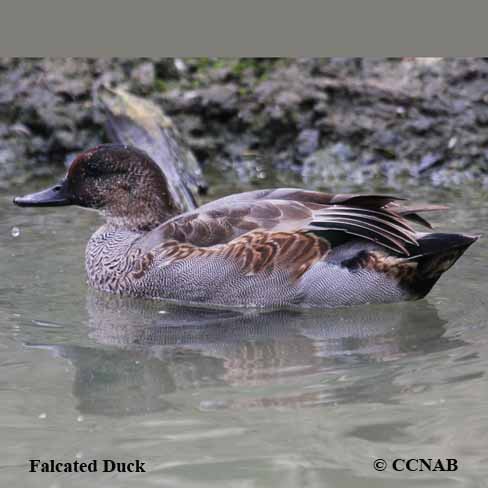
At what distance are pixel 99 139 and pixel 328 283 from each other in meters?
5.92

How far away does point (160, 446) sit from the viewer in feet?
15.2

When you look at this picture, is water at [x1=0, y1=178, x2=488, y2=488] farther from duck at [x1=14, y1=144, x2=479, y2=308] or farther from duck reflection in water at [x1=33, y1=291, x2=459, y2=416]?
duck at [x1=14, y1=144, x2=479, y2=308]

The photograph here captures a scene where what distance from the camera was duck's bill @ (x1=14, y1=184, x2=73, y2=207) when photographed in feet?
26.0

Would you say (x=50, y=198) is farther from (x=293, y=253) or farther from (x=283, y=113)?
(x=283, y=113)

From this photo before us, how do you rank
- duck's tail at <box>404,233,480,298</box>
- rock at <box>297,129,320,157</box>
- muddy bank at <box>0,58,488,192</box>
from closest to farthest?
duck's tail at <box>404,233,480,298</box>
muddy bank at <box>0,58,488,192</box>
rock at <box>297,129,320,157</box>

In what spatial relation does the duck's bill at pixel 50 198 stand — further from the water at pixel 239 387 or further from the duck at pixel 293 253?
the duck at pixel 293 253

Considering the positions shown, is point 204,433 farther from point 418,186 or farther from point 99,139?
point 99,139

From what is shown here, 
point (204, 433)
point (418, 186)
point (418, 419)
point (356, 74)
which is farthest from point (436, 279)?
point (356, 74)

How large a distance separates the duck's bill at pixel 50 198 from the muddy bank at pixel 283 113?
10.9 ft

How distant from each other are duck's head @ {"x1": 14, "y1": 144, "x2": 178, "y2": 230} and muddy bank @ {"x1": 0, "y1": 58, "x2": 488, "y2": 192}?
135 inches

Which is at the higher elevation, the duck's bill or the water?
the duck's bill

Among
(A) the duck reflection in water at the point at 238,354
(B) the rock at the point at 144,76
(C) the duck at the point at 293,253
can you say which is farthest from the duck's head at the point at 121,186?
(B) the rock at the point at 144,76

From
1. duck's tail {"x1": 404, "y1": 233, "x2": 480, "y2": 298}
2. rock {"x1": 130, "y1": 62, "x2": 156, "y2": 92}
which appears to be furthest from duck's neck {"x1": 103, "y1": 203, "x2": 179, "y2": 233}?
rock {"x1": 130, "y1": 62, "x2": 156, "y2": 92}

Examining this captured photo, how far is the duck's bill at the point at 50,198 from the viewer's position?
793 centimetres
